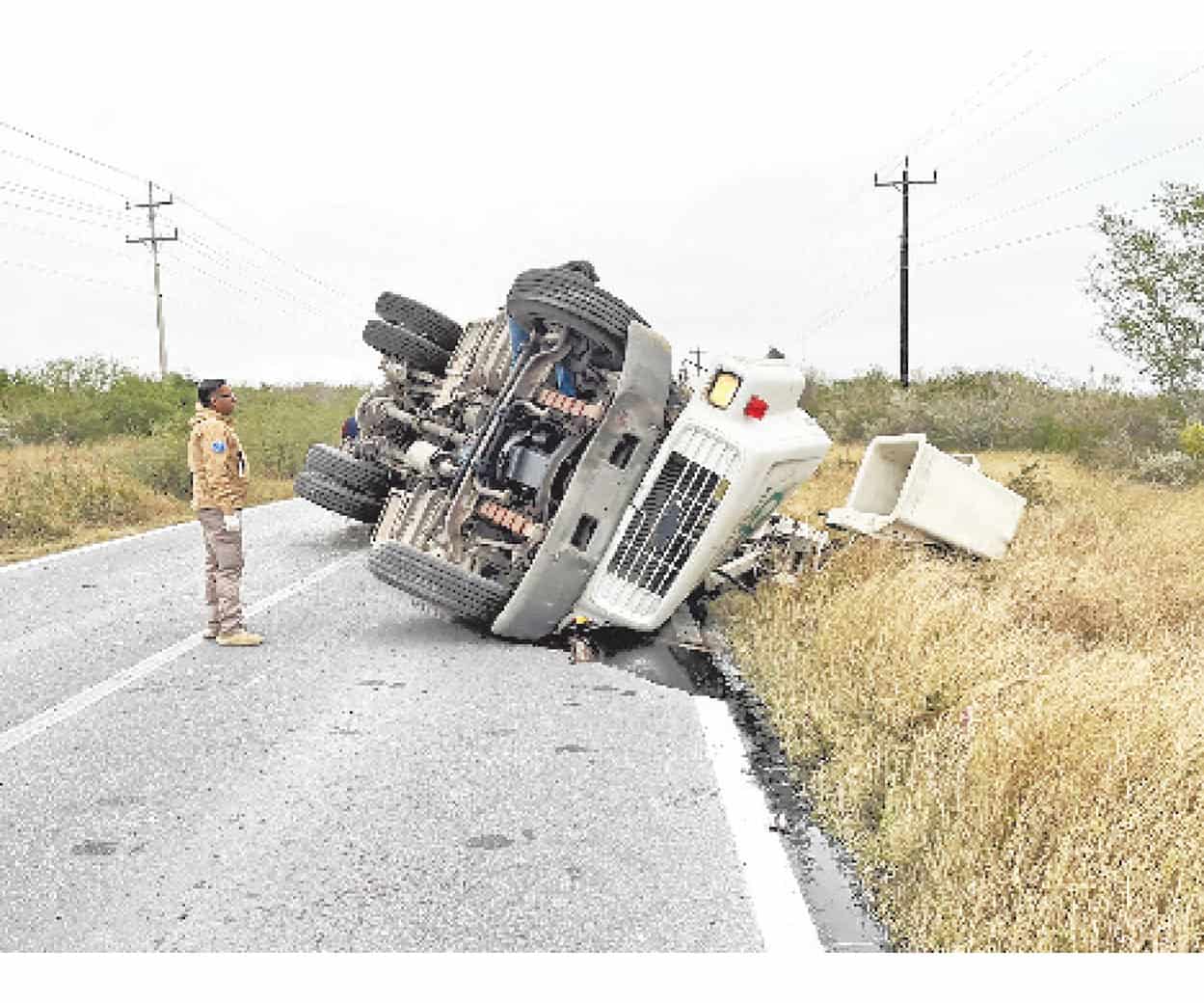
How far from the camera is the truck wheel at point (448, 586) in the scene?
25.0ft

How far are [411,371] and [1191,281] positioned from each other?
1945 centimetres

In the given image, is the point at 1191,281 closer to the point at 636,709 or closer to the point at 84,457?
the point at 84,457

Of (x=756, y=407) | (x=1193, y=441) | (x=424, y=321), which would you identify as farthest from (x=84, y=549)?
(x=1193, y=441)

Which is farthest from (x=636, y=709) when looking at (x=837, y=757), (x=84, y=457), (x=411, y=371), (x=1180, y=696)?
(x=84, y=457)

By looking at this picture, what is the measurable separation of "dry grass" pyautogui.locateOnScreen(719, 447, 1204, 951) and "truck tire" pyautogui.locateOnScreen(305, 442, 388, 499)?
355 cm

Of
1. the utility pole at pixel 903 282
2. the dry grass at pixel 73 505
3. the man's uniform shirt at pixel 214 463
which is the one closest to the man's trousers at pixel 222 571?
the man's uniform shirt at pixel 214 463

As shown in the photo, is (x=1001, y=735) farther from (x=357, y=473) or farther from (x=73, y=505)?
(x=73, y=505)

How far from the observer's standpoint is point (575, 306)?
25.4 ft

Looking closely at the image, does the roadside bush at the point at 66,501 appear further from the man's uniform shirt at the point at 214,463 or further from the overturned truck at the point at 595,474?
the overturned truck at the point at 595,474

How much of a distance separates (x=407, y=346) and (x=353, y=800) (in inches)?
259

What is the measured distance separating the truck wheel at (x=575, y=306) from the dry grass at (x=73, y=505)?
723cm

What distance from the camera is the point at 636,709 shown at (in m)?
6.07

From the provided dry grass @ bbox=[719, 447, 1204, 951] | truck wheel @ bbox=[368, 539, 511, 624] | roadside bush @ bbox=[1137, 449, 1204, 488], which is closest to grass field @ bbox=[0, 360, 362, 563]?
truck wheel @ bbox=[368, 539, 511, 624]

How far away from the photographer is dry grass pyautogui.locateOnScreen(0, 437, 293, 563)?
14164 millimetres
